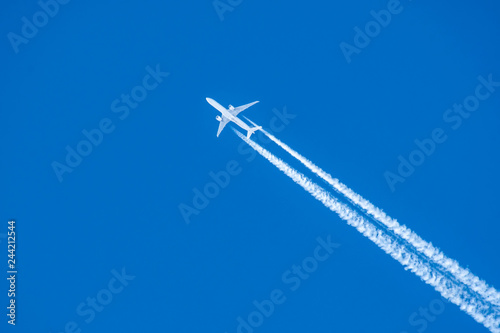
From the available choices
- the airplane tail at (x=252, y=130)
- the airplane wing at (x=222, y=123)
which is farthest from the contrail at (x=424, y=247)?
the airplane wing at (x=222, y=123)

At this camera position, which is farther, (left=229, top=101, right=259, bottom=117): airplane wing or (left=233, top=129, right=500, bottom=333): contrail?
(left=229, top=101, right=259, bottom=117): airplane wing

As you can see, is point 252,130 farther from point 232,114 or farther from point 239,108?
point 239,108

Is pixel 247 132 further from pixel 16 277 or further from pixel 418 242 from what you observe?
pixel 16 277

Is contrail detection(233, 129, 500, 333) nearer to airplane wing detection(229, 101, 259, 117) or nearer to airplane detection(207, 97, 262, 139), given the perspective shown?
airplane detection(207, 97, 262, 139)

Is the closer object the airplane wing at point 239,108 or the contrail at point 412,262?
the contrail at point 412,262

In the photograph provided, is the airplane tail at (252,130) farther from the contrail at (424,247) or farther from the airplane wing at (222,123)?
the contrail at (424,247)

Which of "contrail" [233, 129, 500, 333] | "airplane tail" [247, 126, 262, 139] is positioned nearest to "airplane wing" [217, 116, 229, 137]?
"airplane tail" [247, 126, 262, 139]

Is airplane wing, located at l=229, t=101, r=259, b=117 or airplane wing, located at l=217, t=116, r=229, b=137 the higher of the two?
airplane wing, located at l=229, t=101, r=259, b=117
